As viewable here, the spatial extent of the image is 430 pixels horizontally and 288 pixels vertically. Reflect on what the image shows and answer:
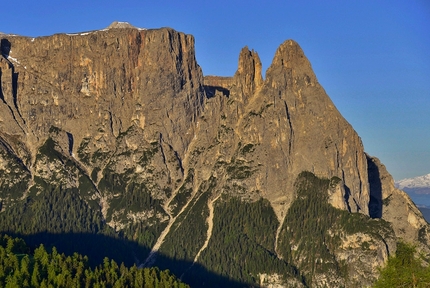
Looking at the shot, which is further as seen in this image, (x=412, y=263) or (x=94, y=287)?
(x=94, y=287)

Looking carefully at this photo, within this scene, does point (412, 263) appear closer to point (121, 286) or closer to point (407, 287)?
point (407, 287)

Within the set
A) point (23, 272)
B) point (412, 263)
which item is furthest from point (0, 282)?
point (412, 263)

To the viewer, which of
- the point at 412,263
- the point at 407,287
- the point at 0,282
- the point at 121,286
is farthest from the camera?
the point at 121,286

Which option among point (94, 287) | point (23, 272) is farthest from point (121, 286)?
point (23, 272)

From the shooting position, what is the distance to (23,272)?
194250 millimetres

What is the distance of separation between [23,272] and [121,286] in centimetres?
2302

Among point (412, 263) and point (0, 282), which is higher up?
point (412, 263)

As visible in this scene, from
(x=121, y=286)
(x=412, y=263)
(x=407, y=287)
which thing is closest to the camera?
(x=407, y=287)

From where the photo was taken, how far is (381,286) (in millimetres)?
111750

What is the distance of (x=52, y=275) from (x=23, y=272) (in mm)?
7266

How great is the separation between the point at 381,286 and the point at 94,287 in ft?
319

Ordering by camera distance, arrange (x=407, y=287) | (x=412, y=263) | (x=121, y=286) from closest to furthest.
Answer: (x=407, y=287) < (x=412, y=263) < (x=121, y=286)

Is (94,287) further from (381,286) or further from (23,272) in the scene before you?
(381,286)

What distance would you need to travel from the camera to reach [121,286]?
200m
